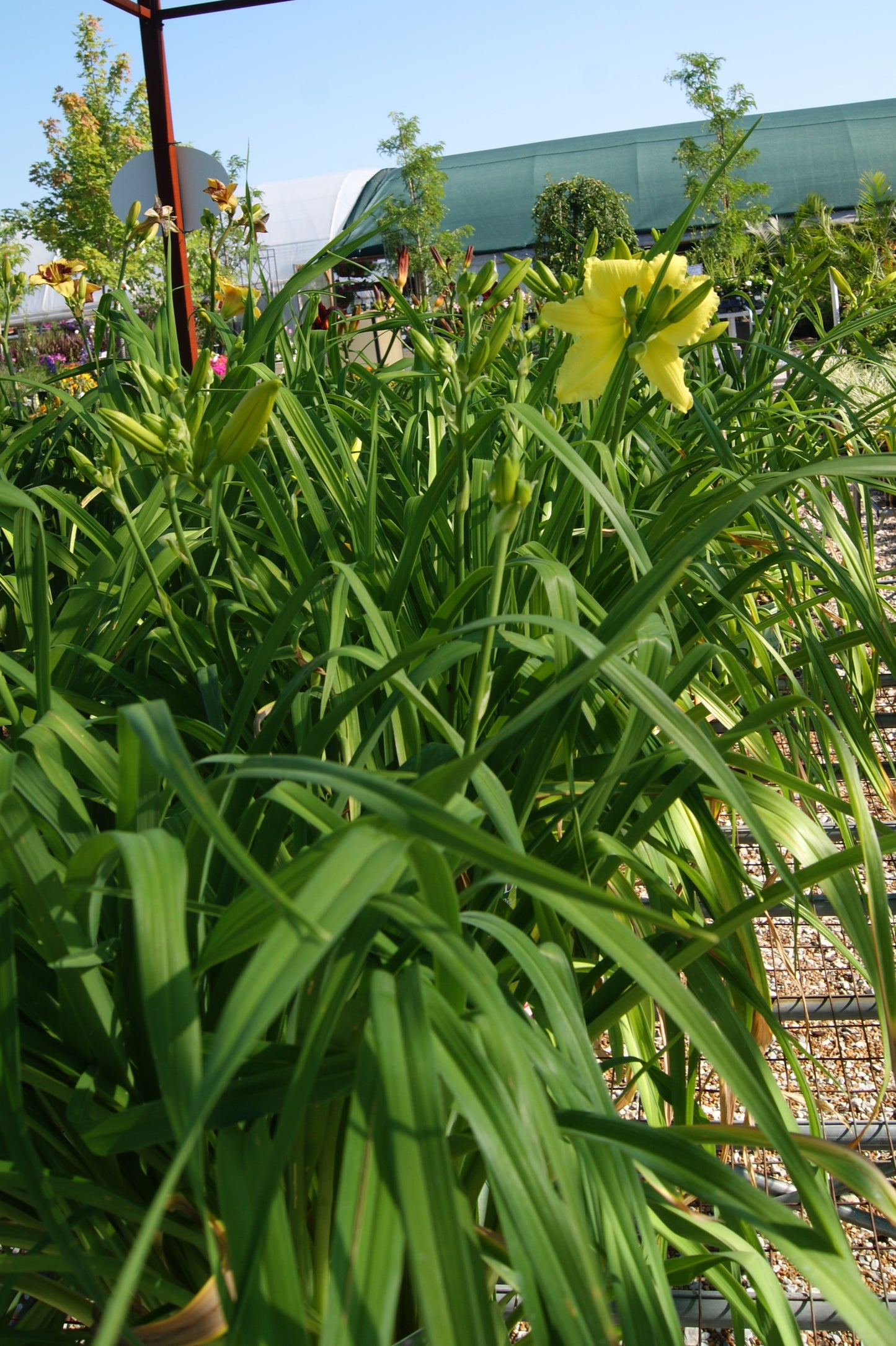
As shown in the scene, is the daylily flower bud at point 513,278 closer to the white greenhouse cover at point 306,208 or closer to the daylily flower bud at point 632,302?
the daylily flower bud at point 632,302

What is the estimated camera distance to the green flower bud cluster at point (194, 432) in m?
0.72

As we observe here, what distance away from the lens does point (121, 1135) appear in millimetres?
485

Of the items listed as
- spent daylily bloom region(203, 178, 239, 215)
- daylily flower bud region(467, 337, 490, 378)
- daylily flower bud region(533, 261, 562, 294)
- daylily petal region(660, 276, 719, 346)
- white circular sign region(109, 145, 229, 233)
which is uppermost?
white circular sign region(109, 145, 229, 233)

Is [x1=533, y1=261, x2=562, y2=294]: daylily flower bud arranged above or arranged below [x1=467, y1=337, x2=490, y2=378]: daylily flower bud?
above

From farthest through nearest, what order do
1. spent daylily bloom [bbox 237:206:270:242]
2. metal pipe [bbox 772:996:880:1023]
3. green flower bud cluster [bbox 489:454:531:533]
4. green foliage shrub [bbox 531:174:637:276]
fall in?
green foliage shrub [bbox 531:174:637:276]
spent daylily bloom [bbox 237:206:270:242]
metal pipe [bbox 772:996:880:1023]
green flower bud cluster [bbox 489:454:531:533]

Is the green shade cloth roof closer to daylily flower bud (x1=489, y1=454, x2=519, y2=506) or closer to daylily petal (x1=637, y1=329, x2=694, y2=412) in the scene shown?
daylily petal (x1=637, y1=329, x2=694, y2=412)

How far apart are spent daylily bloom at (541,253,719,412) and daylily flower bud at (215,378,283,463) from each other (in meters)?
0.32

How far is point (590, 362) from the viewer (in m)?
0.98

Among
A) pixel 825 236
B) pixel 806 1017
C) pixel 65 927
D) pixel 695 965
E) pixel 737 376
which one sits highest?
pixel 825 236

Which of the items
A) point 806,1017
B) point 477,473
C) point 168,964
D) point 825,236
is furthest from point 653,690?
point 825,236

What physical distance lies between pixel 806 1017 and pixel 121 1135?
883 millimetres

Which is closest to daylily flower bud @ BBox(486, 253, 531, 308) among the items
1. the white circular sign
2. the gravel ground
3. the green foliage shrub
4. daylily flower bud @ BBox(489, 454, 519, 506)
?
daylily flower bud @ BBox(489, 454, 519, 506)

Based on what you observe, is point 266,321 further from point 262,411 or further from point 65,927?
point 65,927

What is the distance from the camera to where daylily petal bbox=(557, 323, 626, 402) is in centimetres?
97
